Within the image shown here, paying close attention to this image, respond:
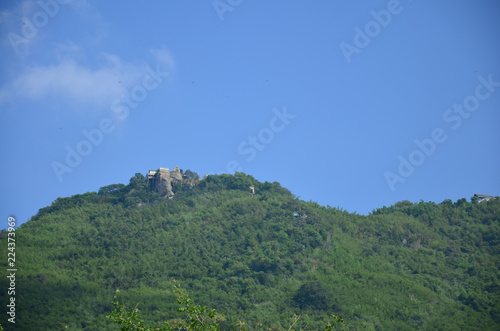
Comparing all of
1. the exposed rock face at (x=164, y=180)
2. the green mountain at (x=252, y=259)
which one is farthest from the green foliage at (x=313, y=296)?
the exposed rock face at (x=164, y=180)

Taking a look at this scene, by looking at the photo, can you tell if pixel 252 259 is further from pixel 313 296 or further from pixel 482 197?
pixel 482 197

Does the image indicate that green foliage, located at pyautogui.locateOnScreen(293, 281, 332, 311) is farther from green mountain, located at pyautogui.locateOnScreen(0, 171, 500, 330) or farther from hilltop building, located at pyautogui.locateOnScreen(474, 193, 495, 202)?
hilltop building, located at pyautogui.locateOnScreen(474, 193, 495, 202)

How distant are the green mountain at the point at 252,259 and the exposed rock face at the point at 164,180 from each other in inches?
12.6

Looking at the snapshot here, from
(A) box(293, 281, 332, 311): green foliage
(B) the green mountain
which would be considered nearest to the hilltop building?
(B) the green mountain

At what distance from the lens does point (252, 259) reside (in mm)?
51031

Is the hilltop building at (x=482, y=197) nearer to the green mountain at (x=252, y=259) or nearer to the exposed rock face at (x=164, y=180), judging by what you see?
the green mountain at (x=252, y=259)

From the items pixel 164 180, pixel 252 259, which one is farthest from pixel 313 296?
pixel 164 180

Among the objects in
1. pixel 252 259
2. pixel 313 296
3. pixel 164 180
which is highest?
pixel 164 180

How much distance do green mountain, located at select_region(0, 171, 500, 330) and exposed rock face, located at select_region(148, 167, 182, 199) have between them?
0.32 meters

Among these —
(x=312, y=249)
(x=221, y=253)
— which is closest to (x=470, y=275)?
(x=312, y=249)

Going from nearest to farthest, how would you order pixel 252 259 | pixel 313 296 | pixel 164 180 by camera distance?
pixel 313 296, pixel 252 259, pixel 164 180

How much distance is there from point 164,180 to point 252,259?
60.7ft

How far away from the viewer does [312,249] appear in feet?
177

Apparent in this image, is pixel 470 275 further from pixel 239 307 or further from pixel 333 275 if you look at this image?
pixel 239 307
